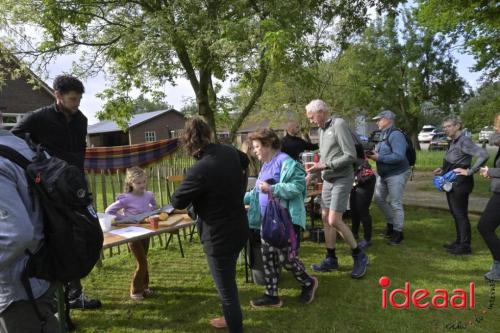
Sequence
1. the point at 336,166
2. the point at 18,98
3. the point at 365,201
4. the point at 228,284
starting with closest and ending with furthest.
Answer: the point at 228,284
the point at 336,166
the point at 365,201
the point at 18,98

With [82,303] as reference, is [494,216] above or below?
above

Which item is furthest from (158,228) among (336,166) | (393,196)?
(393,196)

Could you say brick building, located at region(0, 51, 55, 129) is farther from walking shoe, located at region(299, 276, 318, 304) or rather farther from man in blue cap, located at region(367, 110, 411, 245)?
walking shoe, located at region(299, 276, 318, 304)

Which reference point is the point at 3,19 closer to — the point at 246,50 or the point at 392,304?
the point at 246,50

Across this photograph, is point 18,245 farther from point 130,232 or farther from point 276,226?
point 276,226

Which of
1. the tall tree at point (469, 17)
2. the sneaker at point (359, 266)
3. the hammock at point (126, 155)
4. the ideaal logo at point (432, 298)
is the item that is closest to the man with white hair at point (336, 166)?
the sneaker at point (359, 266)

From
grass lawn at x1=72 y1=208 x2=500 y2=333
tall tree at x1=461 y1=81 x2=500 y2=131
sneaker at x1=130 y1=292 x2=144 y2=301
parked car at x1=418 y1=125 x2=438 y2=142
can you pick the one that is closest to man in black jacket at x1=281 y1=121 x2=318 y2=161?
grass lawn at x1=72 y1=208 x2=500 y2=333

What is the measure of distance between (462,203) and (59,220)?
15.5ft

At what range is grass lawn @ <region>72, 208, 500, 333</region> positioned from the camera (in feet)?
10.5

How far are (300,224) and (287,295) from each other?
84 cm

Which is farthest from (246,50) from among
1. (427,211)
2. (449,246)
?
(427,211)

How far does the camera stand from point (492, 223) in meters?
3.79

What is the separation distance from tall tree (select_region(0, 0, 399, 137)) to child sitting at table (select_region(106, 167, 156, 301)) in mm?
2100

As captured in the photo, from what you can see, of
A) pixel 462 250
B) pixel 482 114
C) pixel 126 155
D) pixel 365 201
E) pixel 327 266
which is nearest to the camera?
pixel 327 266
